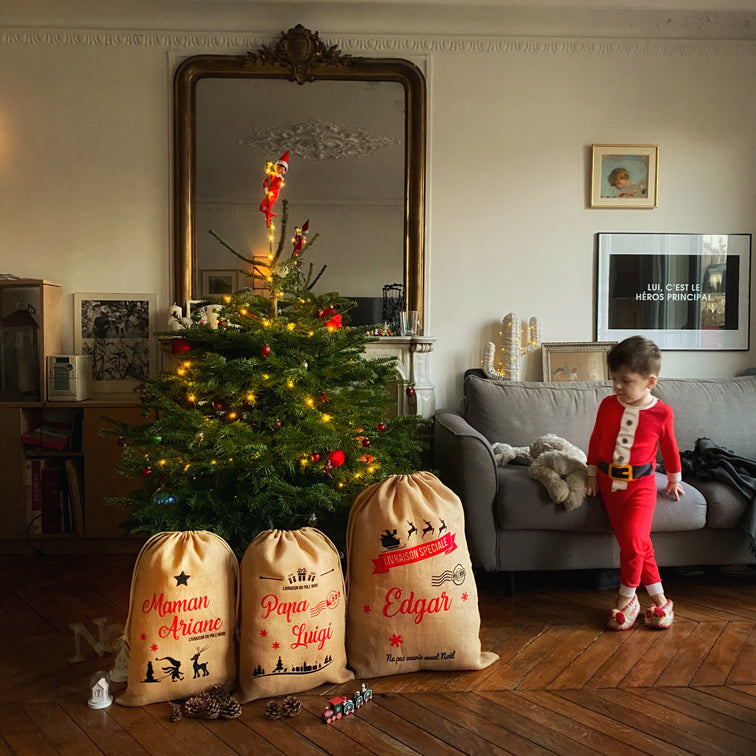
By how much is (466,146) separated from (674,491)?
7.09 ft

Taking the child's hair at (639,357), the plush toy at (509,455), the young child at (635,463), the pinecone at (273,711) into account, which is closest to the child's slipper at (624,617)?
the young child at (635,463)

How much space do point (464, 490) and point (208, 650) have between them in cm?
117

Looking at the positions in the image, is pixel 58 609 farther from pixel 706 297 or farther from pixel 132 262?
pixel 706 297

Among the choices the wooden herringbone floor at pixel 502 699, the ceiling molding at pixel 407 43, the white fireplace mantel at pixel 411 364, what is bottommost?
the wooden herringbone floor at pixel 502 699

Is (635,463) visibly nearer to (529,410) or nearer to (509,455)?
(509,455)

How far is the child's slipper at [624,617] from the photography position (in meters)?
2.43

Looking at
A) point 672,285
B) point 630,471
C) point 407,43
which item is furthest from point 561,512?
point 407,43

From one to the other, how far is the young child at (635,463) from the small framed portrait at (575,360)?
1189 millimetres

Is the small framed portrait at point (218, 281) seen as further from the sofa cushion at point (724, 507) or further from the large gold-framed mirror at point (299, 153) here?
the sofa cushion at point (724, 507)

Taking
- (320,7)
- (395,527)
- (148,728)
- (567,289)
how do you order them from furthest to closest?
1. (567,289)
2. (320,7)
3. (395,527)
4. (148,728)

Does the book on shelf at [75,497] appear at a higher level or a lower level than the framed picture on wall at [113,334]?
lower

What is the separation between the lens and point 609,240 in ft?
12.5

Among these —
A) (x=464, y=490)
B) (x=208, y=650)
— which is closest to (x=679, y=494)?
(x=464, y=490)

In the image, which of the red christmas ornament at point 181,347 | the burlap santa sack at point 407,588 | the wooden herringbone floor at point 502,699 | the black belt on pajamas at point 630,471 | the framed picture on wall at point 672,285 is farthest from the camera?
the framed picture on wall at point 672,285
